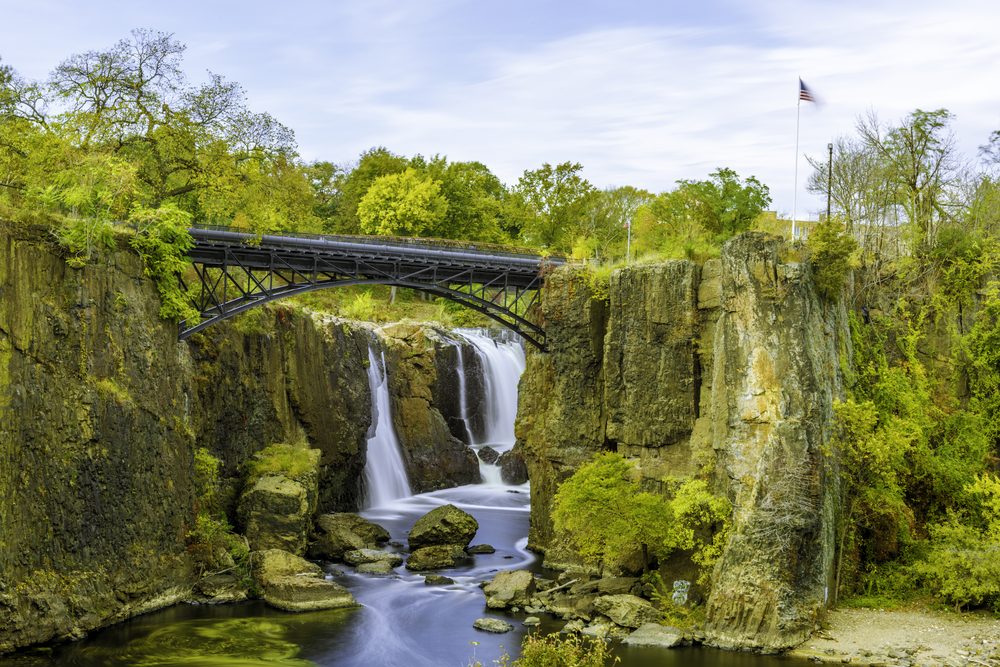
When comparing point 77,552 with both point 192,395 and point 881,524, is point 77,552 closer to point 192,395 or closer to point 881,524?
point 192,395

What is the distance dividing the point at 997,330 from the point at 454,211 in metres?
38.5

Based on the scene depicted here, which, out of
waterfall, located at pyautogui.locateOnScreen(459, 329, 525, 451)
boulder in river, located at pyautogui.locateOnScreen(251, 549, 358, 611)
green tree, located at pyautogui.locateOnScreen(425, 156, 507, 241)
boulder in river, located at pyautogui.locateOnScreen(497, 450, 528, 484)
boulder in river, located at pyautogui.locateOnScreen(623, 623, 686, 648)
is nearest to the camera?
boulder in river, located at pyautogui.locateOnScreen(623, 623, 686, 648)

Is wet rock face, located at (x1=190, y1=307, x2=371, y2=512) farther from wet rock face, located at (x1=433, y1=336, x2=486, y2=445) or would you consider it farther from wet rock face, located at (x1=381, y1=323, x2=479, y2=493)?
wet rock face, located at (x1=433, y1=336, x2=486, y2=445)

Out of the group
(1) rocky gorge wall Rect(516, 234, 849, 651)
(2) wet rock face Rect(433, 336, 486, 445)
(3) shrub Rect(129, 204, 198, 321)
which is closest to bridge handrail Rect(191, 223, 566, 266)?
(3) shrub Rect(129, 204, 198, 321)

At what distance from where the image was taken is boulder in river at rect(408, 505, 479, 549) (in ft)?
122

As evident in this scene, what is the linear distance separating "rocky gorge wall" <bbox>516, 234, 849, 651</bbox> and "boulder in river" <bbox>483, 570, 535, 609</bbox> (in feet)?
10.8

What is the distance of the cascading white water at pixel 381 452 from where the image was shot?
47094 millimetres

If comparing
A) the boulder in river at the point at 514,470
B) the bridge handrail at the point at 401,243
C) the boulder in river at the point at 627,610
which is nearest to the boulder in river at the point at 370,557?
the boulder in river at the point at 627,610

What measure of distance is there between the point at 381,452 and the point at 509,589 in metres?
18.4

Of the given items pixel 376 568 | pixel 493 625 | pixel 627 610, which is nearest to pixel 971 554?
pixel 627 610

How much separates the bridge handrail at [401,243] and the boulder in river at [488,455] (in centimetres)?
1208

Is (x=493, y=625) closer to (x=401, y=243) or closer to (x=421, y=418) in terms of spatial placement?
(x=401, y=243)

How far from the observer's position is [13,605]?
961 inches

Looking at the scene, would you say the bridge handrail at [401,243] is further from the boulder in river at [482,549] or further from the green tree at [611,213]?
the boulder in river at [482,549]
